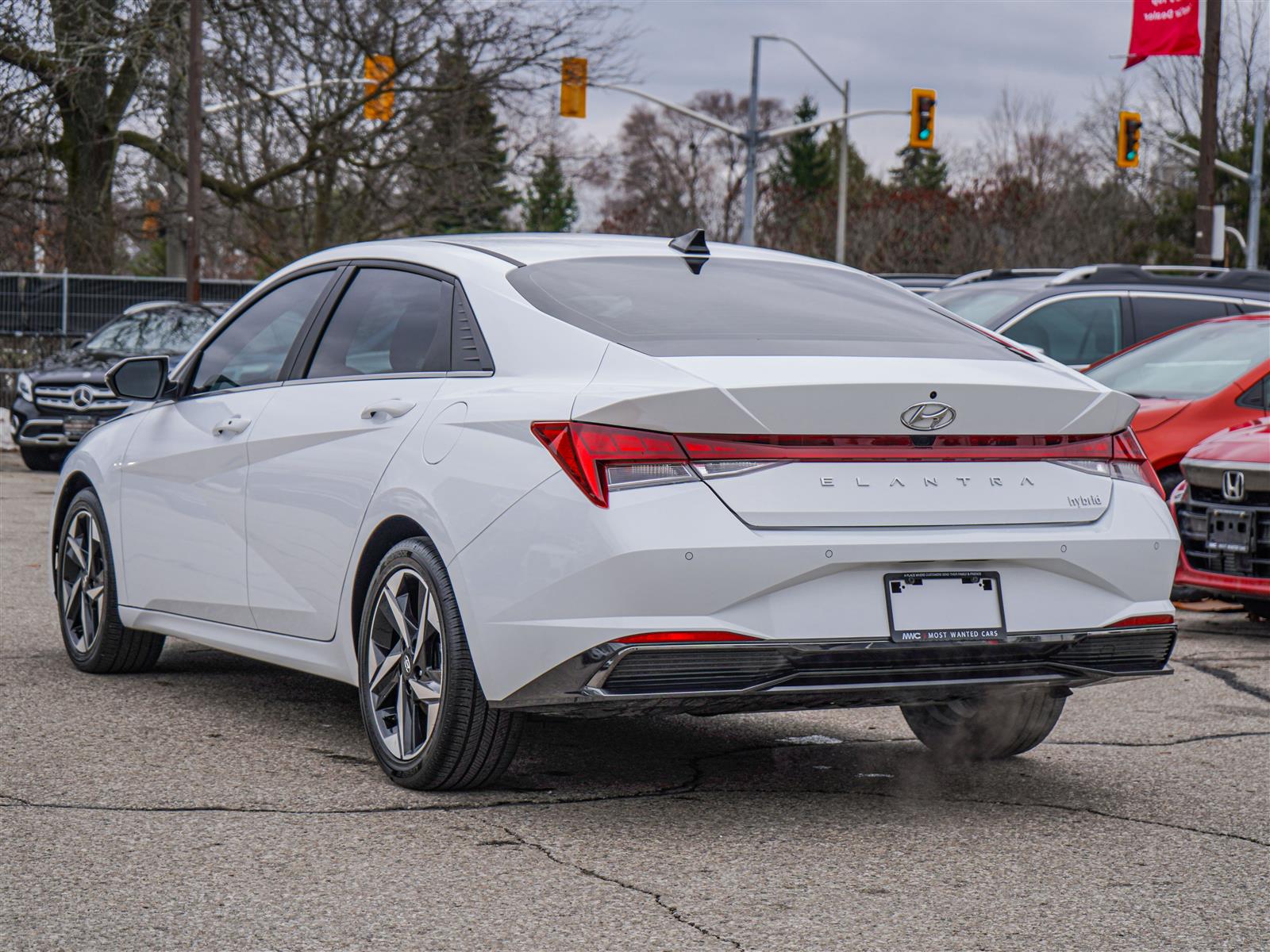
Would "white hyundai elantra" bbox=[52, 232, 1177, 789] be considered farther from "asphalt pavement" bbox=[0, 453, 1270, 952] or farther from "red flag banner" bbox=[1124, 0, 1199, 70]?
"red flag banner" bbox=[1124, 0, 1199, 70]

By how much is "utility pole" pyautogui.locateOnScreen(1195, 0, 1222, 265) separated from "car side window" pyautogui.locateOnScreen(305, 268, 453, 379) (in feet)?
65.2

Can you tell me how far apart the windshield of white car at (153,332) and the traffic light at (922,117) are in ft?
47.4

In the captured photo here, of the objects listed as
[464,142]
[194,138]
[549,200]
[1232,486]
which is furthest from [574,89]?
[549,200]

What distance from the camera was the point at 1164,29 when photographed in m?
23.9

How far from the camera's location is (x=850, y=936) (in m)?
3.52

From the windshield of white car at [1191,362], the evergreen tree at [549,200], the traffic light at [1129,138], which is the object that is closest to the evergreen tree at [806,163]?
the evergreen tree at [549,200]

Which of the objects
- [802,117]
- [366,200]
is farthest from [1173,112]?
[802,117]

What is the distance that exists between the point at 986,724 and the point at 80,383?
1373 cm

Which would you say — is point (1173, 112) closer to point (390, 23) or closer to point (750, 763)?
point (390, 23)

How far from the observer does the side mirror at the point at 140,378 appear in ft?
20.9

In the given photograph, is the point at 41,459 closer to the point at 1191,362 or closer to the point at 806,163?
the point at 1191,362

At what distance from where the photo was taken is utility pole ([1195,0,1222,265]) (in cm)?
2327

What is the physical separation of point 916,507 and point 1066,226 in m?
51.3

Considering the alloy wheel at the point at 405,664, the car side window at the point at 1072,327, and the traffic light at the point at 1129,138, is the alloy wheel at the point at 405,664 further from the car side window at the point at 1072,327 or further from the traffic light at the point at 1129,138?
the traffic light at the point at 1129,138
